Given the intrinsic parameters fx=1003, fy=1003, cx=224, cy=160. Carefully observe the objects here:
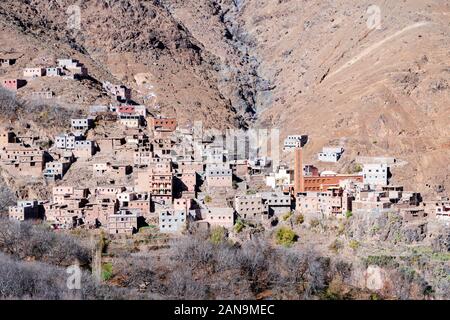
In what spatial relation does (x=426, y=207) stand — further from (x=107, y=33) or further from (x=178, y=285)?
(x=107, y=33)

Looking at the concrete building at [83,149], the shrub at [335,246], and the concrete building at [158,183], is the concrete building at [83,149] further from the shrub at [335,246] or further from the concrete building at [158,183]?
the shrub at [335,246]

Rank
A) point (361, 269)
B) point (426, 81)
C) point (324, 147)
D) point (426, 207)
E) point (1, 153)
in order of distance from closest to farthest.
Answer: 1. point (361, 269)
2. point (426, 207)
3. point (1, 153)
4. point (324, 147)
5. point (426, 81)

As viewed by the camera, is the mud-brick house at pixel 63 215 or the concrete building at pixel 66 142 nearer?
the mud-brick house at pixel 63 215

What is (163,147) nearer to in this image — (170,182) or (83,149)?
(83,149)

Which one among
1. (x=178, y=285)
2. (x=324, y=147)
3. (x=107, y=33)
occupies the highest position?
(x=107, y=33)

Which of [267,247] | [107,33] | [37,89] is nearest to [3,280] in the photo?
[267,247]

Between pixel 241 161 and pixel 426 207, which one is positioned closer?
pixel 426 207

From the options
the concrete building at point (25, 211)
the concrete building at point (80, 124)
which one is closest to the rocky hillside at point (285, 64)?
the concrete building at point (80, 124)
